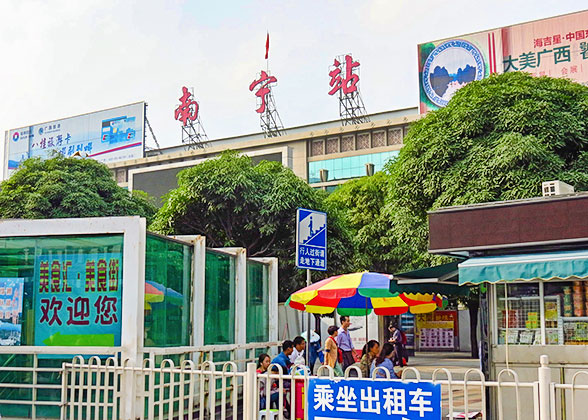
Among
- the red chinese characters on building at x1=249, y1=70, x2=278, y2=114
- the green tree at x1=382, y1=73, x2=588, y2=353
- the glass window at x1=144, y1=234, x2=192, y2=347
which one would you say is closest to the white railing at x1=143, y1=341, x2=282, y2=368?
the glass window at x1=144, y1=234, x2=192, y2=347

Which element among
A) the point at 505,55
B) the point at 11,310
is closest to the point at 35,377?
the point at 11,310

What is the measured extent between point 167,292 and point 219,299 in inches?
77.5

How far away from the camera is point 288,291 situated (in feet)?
82.9

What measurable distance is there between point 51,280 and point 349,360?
693 cm

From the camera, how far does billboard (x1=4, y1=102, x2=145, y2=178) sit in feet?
213

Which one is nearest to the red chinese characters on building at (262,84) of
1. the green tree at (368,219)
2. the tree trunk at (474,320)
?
the green tree at (368,219)

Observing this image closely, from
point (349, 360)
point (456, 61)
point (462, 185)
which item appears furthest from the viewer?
point (456, 61)

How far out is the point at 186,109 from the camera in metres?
63.1

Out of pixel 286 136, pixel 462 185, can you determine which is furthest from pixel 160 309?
pixel 286 136

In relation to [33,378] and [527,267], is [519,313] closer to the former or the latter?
[527,267]

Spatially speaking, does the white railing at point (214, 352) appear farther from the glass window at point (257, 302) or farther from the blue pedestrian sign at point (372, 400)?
the blue pedestrian sign at point (372, 400)

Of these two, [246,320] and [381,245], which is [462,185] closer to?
[246,320]

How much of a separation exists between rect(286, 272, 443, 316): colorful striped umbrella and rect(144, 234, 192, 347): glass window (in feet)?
5.79

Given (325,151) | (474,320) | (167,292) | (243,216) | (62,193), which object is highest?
(325,151)
